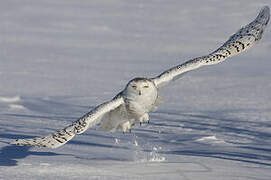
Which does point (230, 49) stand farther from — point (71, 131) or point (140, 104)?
point (71, 131)

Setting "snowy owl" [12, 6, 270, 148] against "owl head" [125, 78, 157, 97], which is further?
"owl head" [125, 78, 157, 97]

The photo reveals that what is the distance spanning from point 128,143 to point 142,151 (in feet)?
8.31

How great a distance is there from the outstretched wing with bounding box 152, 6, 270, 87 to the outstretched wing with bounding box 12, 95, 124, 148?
6.15 feet

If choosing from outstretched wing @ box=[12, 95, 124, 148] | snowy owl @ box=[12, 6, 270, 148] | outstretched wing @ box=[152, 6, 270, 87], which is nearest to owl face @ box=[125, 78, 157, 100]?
snowy owl @ box=[12, 6, 270, 148]

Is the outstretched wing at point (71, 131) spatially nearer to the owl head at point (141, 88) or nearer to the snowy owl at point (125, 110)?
the snowy owl at point (125, 110)

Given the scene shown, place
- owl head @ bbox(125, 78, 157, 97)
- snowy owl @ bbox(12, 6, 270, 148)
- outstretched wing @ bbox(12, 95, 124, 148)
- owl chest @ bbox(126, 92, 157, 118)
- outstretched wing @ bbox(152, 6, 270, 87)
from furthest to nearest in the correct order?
1. outstretched wing @ bbox(152, 6, 270, 87)
2. owl chest @ bbox(126, 92, 157, 118)
3. owl head @ bbox(125, 78, 157, 97)
4. snowy owl @ bbox(12, 6, 270, 148)
5. outstretched wing @ bbox(12, 95, 124, 148)

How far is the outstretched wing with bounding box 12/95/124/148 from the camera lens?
15820 mm

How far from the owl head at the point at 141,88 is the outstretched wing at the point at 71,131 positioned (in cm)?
77

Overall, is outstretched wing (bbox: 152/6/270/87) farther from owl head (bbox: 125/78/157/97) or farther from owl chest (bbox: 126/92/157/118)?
owl head (bbox: 125/78/157/97)

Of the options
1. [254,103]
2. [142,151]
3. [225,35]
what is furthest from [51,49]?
[142,151]

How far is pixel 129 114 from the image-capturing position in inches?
714

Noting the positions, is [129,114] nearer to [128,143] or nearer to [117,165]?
[117,165]

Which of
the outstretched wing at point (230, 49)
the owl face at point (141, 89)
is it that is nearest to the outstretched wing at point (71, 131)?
the owl face at point (141, 89)

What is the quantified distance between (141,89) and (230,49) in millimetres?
5629
